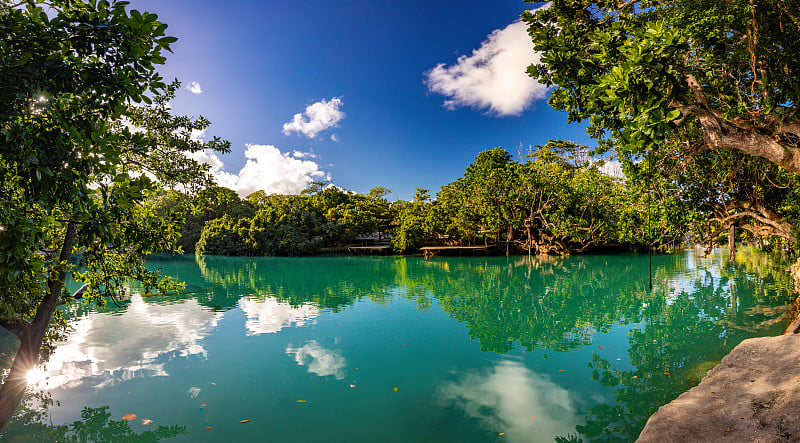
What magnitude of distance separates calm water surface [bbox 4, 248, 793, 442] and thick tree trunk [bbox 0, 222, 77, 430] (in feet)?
2.10

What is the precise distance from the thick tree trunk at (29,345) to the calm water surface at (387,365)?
0.64 meters

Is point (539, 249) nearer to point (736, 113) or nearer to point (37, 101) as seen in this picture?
point (736, 113)

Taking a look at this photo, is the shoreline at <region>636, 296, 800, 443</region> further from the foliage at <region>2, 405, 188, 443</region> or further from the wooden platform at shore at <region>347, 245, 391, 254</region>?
the wooden platform at shore at <region>347, 245, 391, 254</region>

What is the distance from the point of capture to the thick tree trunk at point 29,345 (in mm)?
3275

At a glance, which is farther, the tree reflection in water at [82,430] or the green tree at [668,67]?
the tree reflection in water at [82,430]

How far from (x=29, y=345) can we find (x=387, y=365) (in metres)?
4.21

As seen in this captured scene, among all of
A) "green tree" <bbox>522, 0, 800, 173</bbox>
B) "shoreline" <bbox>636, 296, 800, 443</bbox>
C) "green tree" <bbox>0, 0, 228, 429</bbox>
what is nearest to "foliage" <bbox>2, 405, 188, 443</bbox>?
"green tree" <bbox>0, 0, 228, 429</bbox>

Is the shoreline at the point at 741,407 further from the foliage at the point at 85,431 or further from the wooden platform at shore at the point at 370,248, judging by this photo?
the wooden platform at shore at the point at 370,248

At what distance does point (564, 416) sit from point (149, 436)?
4472 mm

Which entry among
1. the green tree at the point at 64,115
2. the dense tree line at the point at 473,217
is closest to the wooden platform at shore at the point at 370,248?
the dense tree line at the point at 473,217

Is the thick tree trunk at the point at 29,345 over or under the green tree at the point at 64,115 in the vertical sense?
under

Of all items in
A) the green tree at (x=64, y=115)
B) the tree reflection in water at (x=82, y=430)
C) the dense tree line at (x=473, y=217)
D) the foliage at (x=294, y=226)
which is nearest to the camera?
the green tree at (x=64, y=115)

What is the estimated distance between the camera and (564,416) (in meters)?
4.04

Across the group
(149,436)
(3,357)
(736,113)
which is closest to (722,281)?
(736,113)
